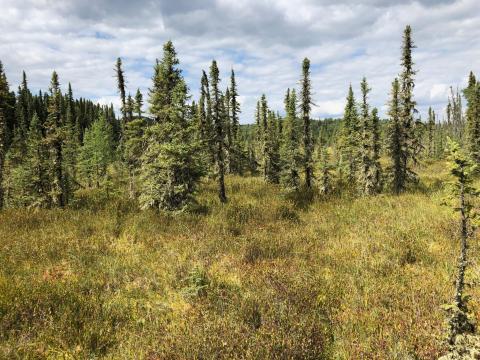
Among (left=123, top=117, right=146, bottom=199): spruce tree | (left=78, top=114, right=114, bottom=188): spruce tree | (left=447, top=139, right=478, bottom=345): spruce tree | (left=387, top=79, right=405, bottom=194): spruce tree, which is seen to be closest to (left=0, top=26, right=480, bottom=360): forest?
(left=447, top=139, right=478, bottom=345): spruce tree

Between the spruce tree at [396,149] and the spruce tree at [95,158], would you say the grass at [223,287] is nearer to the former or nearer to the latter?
the spruce tree at [396,149]

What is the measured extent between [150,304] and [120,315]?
715mm

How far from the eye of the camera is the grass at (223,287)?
4797 mm

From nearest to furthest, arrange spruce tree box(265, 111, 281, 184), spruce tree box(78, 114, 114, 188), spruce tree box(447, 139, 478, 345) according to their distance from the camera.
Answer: spruce tree box(447, 139, 478, 345)
spruce tree box(265, 111, 281, 184)
spruce tree box(78, 114, 114, 188)

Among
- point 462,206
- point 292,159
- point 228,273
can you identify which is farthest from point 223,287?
point 292,159

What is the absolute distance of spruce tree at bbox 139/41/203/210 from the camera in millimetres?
15859

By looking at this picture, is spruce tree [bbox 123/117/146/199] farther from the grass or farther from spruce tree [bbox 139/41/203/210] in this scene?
the grass

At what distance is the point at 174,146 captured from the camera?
15.7 m

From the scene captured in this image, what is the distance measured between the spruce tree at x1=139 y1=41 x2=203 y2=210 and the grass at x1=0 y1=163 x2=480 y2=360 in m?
3.18

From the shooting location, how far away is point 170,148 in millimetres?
15453

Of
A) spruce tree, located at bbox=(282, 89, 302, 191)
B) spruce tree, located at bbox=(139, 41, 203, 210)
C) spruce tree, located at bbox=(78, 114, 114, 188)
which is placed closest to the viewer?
spruce tree, located at bbox=(139, 41, 203, 210)

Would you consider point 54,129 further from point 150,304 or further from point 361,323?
point 361,323

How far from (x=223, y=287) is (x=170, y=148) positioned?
31.8ft

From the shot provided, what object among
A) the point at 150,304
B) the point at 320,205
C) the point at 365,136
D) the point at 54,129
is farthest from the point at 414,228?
the point at 54,129
